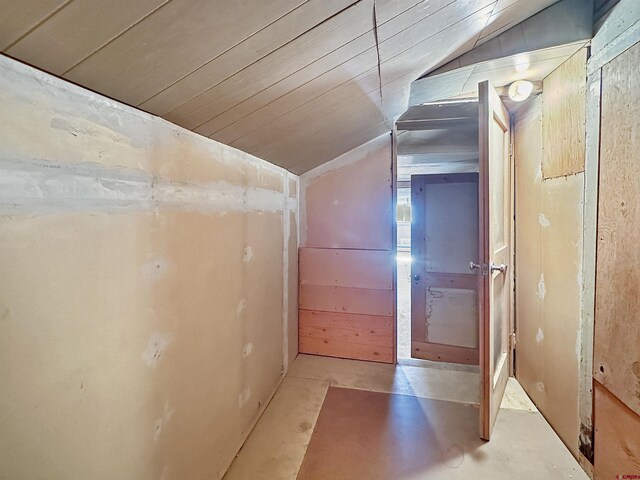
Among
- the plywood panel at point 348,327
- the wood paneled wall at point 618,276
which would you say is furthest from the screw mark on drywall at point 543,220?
the plywood panel at point 348,327

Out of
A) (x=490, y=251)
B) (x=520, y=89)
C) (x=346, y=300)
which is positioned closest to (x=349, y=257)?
(x=346, y=300)

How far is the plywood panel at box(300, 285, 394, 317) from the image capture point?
265cm

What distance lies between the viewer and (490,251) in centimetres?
168

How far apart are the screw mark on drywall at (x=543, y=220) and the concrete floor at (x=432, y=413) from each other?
1.16 meters

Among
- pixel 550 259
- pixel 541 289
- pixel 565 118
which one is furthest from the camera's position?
pixel 541 289

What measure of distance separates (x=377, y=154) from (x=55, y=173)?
7.51 feet

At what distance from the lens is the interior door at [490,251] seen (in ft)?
5.43

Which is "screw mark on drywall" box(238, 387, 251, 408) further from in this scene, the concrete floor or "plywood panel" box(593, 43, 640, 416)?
"plywood panel" box(593, 43, 640, 416)

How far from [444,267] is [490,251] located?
3.68 feet

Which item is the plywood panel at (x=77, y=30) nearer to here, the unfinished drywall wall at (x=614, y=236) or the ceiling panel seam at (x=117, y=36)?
the ceiling panel seam at (x=117, y=36)

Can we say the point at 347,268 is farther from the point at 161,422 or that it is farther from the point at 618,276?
the point at 161,422

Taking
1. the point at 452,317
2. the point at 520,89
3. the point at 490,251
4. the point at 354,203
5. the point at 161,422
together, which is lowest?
the point at 452,317

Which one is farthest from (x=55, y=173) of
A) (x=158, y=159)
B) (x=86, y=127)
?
(x=158, y=159)

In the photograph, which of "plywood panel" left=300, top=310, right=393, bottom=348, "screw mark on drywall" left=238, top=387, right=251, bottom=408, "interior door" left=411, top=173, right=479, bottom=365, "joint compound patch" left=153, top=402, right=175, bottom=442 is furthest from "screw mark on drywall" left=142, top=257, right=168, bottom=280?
"interior door" left=411, top=173, right=479, bottom=365
